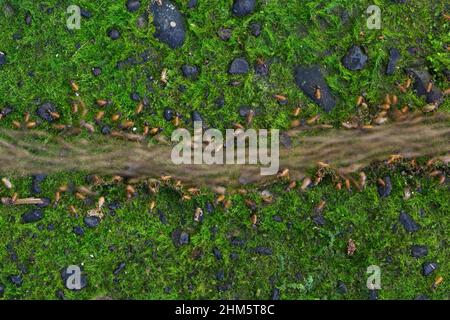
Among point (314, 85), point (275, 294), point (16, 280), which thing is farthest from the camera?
point (314, 85)

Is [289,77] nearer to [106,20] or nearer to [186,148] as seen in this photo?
[186,148]

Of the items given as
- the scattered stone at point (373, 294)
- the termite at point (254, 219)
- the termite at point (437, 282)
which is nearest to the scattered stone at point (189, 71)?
the termite at point (254, 219)

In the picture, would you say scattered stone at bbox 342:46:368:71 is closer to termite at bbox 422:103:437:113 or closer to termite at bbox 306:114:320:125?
termite at bbox 306:114:320:125

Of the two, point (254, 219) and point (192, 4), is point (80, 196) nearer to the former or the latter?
point (254, 219)

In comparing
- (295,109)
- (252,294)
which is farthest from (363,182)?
(252,294)

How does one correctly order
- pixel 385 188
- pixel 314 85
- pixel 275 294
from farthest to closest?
1. pixel 314 85
2. pixel 385 188
3. pixel 275 294

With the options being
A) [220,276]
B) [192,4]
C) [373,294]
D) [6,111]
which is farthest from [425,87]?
[6,111]

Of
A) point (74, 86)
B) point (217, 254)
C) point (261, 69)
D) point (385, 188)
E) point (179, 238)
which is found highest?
point (261, 69)

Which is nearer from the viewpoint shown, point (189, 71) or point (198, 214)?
point (198, 214)
